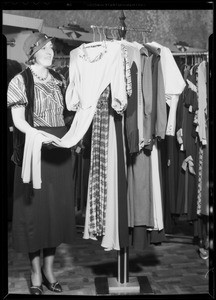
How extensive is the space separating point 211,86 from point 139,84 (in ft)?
1.20

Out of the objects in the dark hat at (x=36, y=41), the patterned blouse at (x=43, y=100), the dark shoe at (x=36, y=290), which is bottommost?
the dark shoe at (x=36, y=290)

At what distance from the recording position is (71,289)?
108 inches

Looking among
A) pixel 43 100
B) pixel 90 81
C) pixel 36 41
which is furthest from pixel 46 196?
pixel 36 41

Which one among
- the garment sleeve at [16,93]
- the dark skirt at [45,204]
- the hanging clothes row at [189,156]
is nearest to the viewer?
the garment sleeve at [16,93]

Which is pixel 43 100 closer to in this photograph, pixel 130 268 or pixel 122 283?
pixel 122 283

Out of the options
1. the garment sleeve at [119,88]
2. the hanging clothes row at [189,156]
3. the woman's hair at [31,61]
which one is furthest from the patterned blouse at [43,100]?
the hanging clothes row at [189,156]

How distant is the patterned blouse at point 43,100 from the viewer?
2479 mm

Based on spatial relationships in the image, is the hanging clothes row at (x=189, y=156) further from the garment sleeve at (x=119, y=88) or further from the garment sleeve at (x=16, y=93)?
the garment sleeve at (x=16, y=93)

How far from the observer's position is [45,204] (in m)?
2.59

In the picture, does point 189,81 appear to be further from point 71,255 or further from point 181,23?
point 71,255

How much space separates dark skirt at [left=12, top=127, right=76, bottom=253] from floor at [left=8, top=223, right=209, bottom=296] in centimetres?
32

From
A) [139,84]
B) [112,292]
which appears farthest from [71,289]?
[139,84]

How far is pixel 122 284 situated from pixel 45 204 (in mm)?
641

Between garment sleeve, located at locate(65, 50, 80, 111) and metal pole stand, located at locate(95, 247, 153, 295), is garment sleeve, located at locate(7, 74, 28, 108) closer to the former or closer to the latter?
garment sleeve, located at locate(65, 50, 80, 111)
